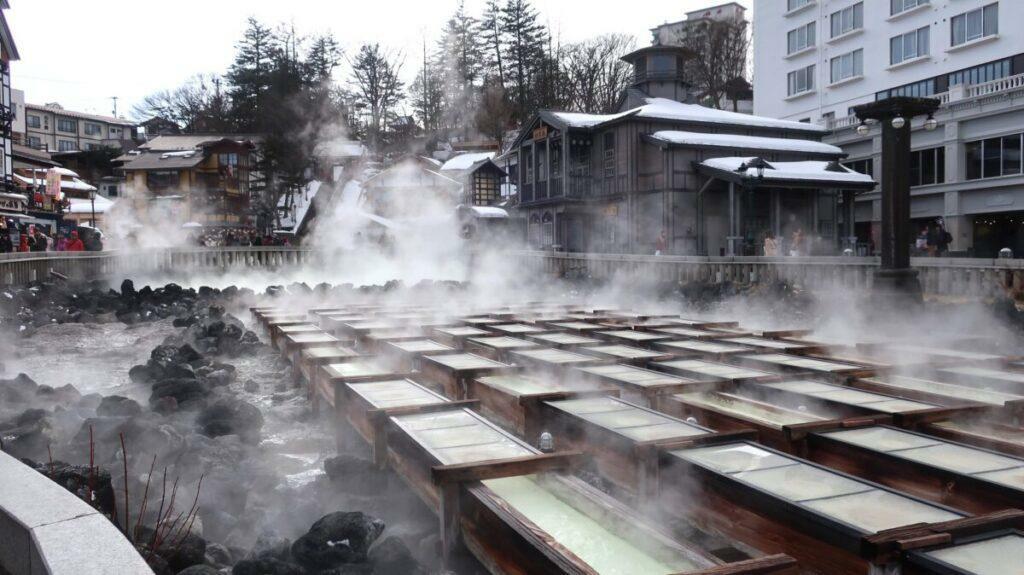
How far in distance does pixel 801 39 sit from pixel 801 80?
180cm

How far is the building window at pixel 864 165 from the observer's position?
26594 mm

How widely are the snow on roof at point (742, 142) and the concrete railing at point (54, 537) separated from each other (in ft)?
68.5

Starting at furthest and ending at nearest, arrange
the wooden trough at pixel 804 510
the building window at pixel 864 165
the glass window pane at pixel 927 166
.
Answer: the building window at pixel 864 165
the glass window pane at pixel 927 166
the wooden trough at pixel 804 510

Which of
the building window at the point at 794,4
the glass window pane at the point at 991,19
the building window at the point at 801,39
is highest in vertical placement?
the building window at the point at 794,4

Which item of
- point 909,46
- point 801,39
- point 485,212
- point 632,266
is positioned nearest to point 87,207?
point 485,212

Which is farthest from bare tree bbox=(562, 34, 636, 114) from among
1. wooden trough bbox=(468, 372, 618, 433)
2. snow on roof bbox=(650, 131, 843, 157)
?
wooden trough bbox=(468, 372, 618, 433)

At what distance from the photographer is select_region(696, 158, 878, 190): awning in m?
19.8

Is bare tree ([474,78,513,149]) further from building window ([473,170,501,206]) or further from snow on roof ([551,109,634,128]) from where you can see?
snow on roof ([551,109,634,128])

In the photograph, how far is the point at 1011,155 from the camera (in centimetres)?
2209

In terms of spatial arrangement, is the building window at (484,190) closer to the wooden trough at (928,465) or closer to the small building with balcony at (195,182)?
the small building with balcony at (195,182)

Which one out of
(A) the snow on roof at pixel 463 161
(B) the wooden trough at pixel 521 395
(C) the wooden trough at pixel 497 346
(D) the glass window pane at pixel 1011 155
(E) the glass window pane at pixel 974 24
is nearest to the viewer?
(B) the wooden trough at pixel 521 395

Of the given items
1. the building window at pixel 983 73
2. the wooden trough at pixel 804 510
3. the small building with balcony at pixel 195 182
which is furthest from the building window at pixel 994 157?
the small building with balcony at pixel 195 182

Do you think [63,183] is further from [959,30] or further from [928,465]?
[928,465]

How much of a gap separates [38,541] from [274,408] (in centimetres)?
489
